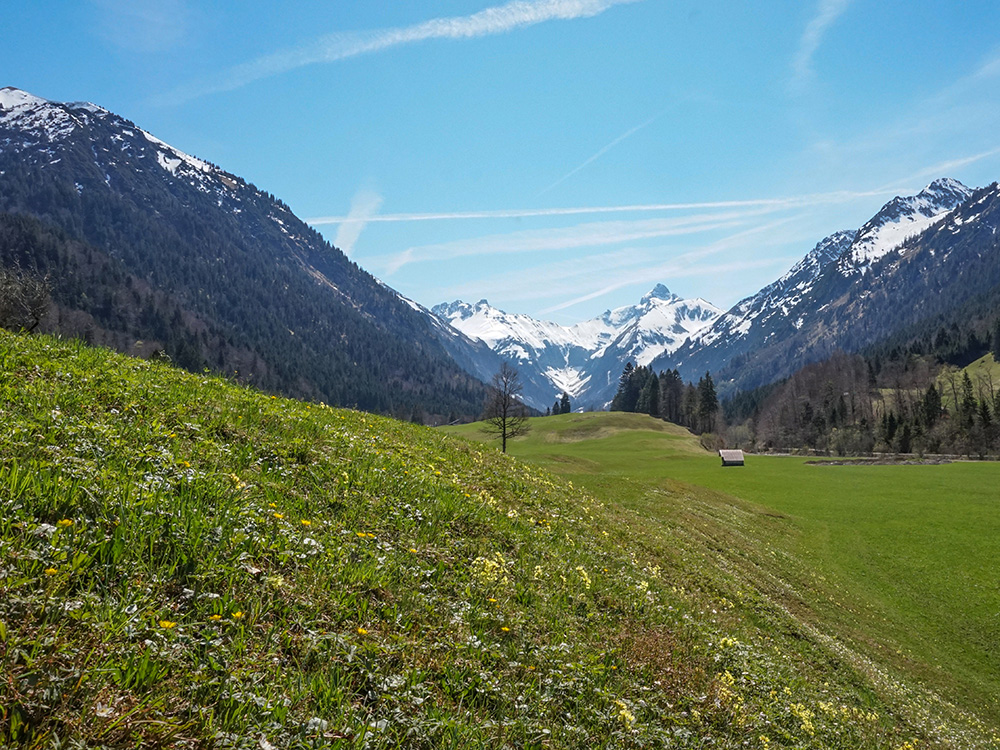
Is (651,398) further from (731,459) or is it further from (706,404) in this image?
(731,459)

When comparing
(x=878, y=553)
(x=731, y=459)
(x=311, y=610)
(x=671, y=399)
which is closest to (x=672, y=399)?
(x=671, y=399)

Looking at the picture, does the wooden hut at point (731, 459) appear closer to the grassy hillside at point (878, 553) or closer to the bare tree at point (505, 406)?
the grassy hillside at point (878, 553)

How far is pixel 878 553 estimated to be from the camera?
35375 mm

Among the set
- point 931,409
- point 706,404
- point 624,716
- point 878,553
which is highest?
point 706,404

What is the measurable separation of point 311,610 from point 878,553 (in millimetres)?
41928

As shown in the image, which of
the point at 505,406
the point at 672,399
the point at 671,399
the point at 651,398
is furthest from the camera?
the point at 671,399

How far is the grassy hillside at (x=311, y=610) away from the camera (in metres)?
4.70

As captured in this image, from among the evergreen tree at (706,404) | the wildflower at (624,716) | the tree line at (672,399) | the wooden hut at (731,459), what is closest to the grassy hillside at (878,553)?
the wildflower at (624,716)

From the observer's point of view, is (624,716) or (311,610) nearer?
(311,610)

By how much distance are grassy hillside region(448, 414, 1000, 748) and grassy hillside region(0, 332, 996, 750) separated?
658cm

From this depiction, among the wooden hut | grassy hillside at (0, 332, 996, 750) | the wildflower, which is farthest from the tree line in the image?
the wildflower

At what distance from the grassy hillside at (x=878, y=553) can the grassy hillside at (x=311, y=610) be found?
6576 mm

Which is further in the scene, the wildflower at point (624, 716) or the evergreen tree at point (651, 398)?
the evergreen tree at point (651, 398)

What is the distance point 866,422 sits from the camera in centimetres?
14688
